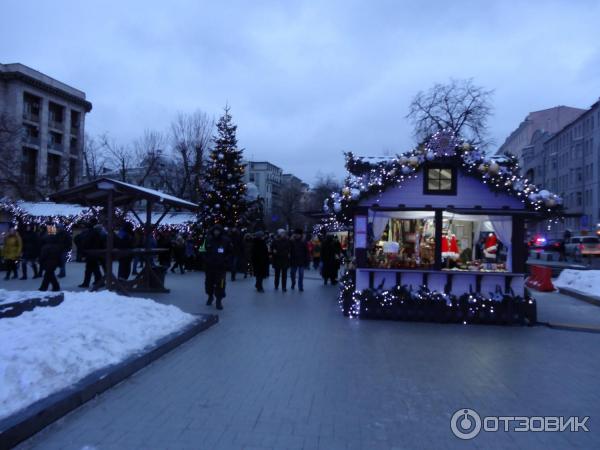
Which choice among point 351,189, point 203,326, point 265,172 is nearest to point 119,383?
point 203,326

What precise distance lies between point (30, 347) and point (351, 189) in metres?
A: 8.48

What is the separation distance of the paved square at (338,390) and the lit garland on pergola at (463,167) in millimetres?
3138

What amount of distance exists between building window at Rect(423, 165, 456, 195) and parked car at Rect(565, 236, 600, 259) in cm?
3013

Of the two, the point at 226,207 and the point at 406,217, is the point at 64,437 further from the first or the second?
the point at 226,207

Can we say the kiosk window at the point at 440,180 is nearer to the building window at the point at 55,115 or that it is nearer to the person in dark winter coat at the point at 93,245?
the person in dark winter coat at the point at 93,245

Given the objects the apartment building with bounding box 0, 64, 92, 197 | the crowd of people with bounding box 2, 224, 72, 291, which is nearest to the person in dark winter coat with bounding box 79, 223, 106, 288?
the crowd of people with bounding box 2, 224, 72, 291

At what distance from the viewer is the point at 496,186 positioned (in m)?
13.0

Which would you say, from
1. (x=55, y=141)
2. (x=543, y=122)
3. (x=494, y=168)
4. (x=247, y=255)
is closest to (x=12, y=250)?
(x=247, y=255)

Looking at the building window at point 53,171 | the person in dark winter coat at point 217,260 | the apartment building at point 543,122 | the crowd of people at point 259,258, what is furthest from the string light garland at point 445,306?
the apartment building at point 543,122

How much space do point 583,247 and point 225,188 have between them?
91.8 feet

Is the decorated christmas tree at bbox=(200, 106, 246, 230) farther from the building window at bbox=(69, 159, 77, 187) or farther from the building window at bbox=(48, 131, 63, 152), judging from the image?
the building window at bbox=(48, 131, 63, 152)

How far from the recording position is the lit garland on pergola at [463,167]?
12.9 metres

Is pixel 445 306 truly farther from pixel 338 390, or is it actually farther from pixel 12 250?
pixel 12 250

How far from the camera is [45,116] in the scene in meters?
63.2
